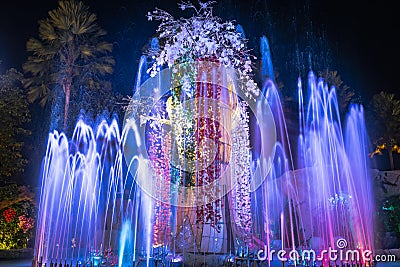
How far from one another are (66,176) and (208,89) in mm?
10899

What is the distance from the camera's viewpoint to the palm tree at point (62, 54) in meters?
22.1

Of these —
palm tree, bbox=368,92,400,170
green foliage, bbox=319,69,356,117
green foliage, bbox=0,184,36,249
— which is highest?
green foliage, bbox=319,69,356,117

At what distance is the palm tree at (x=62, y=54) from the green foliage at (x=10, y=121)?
229 cm

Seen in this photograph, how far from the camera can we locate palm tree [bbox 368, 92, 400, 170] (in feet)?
97.7

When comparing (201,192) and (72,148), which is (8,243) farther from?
(201,192)

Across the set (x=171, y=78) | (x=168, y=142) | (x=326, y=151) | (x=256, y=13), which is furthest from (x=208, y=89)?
(x=256, y=13)

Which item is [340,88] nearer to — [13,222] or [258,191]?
[258,191]

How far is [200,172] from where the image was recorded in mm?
8508

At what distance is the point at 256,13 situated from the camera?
1972 centimetres

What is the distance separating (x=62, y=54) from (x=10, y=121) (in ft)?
16.9

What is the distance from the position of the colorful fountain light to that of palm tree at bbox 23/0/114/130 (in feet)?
10.7

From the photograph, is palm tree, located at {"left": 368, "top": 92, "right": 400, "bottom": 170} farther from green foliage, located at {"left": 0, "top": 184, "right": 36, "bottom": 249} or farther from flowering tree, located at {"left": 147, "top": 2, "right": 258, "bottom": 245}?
green foliage, located at {"left": 0, "top": 184, "right": 36, "bottom": 249}

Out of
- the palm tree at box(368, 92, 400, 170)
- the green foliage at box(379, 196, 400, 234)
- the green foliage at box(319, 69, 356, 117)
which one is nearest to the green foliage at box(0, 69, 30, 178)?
the green foliage at box(379, 196, 400, 234)

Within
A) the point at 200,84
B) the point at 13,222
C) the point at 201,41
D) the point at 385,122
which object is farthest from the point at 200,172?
the point at 385,122
